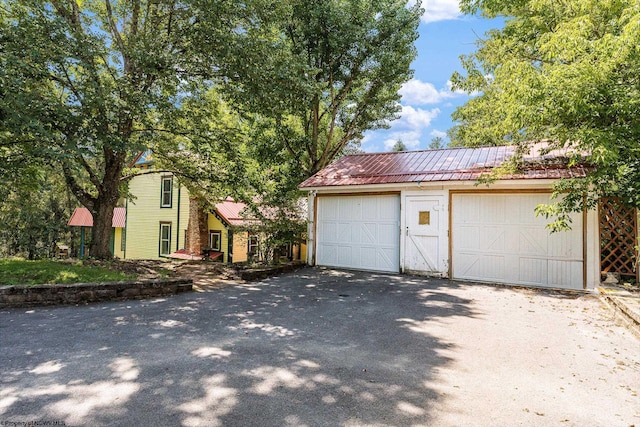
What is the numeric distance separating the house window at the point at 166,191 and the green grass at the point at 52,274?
9.99m

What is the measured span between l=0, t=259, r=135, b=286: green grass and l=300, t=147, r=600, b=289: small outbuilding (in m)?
5.71

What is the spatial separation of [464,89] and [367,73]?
3.71m

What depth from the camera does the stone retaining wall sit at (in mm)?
5516

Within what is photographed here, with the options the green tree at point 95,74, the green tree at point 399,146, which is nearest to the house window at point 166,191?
the green tree at point 95,74

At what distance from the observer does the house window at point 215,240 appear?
15641 mm

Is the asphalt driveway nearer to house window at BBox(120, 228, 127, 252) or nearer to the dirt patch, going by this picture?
the dirt patch

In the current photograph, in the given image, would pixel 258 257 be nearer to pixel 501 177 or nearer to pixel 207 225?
pixel 207 225

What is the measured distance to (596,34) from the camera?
7094mm

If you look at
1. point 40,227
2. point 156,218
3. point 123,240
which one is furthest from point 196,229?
point 40,227

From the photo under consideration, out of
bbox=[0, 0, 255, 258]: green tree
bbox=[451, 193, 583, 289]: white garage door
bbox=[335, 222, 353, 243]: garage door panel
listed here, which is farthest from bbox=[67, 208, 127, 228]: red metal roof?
bbox=[451, 193, 583, 289]: white garage door

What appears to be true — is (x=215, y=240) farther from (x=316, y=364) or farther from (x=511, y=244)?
(x=316, y=364)

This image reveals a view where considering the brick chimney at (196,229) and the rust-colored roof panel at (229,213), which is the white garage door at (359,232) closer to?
the rust-colored roof panel at (229,213)

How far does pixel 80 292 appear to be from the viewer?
19.4 feet

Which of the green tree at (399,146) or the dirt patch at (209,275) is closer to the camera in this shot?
the dirt patch at (209,275)
